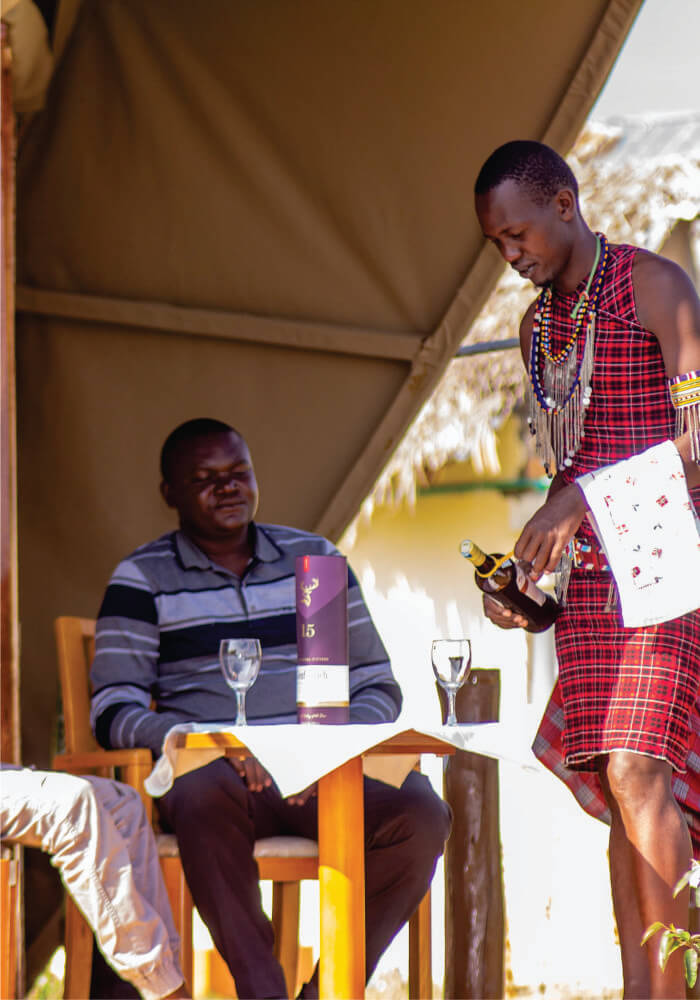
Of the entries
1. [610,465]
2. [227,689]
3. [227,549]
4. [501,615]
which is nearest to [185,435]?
[227,549]

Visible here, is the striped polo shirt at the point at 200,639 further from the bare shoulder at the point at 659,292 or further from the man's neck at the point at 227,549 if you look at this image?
the bare shoulder at the point at 659,292

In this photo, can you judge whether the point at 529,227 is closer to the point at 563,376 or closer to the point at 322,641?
the point at 563,376

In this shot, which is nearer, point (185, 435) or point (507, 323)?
point (185, 435)

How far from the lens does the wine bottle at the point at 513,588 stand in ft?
8.18

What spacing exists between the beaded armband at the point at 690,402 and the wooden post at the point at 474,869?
1.64 meters

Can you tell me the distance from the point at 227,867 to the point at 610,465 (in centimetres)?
128

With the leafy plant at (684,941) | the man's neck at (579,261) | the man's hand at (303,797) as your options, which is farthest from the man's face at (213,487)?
the leafy plant at (684,941)

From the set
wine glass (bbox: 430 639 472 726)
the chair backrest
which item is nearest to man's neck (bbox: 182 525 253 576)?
the chair backrest

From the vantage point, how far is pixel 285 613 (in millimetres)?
3672

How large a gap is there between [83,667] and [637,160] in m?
5.79

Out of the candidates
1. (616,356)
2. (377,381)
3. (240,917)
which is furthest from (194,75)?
(240,917)

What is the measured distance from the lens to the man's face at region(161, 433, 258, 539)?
3.72 metres

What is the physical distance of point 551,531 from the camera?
2420mm

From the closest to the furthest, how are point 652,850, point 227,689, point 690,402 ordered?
point 652,850 < point 690,402 < point 227,689
